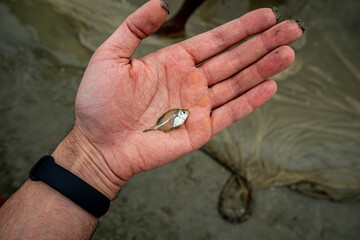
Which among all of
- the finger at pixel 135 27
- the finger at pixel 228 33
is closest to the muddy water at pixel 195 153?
the finger at pixel 228 33

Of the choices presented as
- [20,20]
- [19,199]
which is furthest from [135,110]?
[20,20]

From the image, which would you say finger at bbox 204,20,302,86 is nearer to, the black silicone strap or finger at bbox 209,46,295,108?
finger at bbox 209,46,295,108

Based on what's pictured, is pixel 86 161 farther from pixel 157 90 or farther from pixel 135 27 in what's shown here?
pixel 135 27

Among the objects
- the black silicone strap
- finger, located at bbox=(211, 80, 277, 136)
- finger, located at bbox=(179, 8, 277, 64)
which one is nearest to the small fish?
finger, located at bbox=(211, 80, 277, 136)

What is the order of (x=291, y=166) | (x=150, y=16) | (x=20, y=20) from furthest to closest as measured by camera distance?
1. (x=20, y=20)
2. (x=291, y=166)
3. (x=150, y=16)

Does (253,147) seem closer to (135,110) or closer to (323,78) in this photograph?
(323,78)

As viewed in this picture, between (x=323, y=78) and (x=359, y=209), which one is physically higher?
(x=323, y=78)

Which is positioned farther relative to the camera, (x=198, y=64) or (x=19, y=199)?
(x=198, y=64)

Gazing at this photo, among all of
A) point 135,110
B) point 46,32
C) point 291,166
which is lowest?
point 291,166
